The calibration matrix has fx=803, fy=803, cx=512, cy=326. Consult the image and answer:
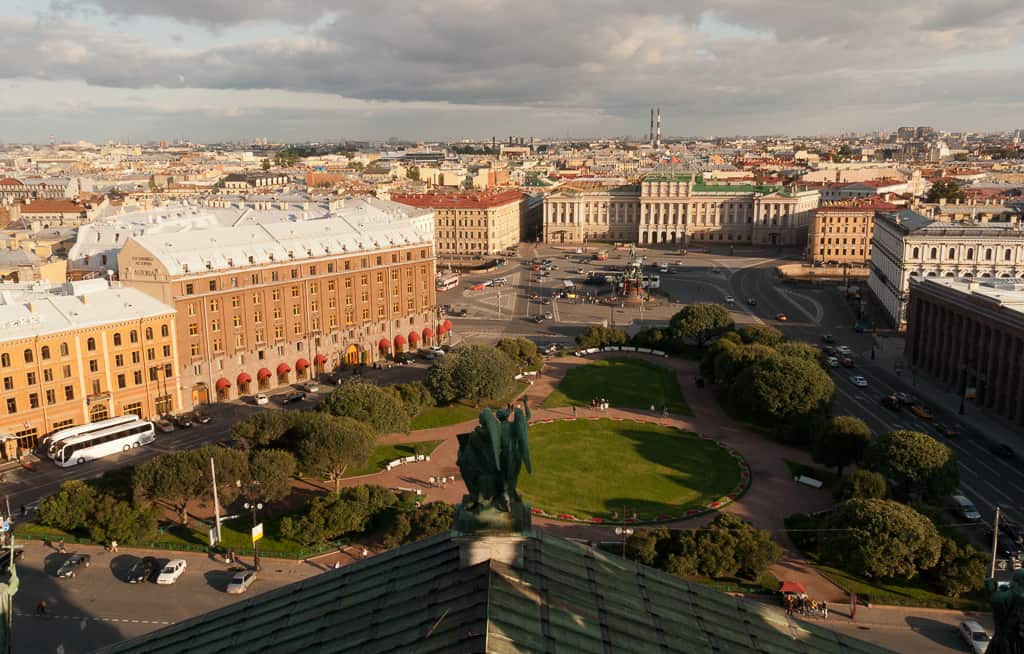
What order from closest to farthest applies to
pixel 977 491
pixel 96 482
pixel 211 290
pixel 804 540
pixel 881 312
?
pixel 804 540 < pixel 96 482 < pixel 977 491 < pixel 211 290 < pixel 881 312

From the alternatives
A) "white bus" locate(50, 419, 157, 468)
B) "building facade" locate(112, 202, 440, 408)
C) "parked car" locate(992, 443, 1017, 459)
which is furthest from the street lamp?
"building facade" locate(112, 202, 440, 408)

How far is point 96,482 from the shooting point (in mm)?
52406

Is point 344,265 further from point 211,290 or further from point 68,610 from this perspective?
point 68,610

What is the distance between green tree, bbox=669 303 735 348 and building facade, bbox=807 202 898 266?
7385 cm

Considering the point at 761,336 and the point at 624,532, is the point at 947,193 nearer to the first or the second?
the point at 761,336

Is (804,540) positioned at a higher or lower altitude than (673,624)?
lower

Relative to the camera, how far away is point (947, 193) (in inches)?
6880

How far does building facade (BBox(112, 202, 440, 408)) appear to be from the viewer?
3046 inches

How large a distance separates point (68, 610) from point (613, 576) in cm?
3628

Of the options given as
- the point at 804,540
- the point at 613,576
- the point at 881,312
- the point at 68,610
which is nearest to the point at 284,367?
the point at 68,610

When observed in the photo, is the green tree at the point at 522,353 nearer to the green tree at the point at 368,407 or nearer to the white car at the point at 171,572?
the green tree at the point at 368,407

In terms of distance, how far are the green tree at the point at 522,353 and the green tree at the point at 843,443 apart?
34661 mm

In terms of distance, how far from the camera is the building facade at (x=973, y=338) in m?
70.0

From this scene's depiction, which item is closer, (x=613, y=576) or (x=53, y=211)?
(x=613, y=576)
